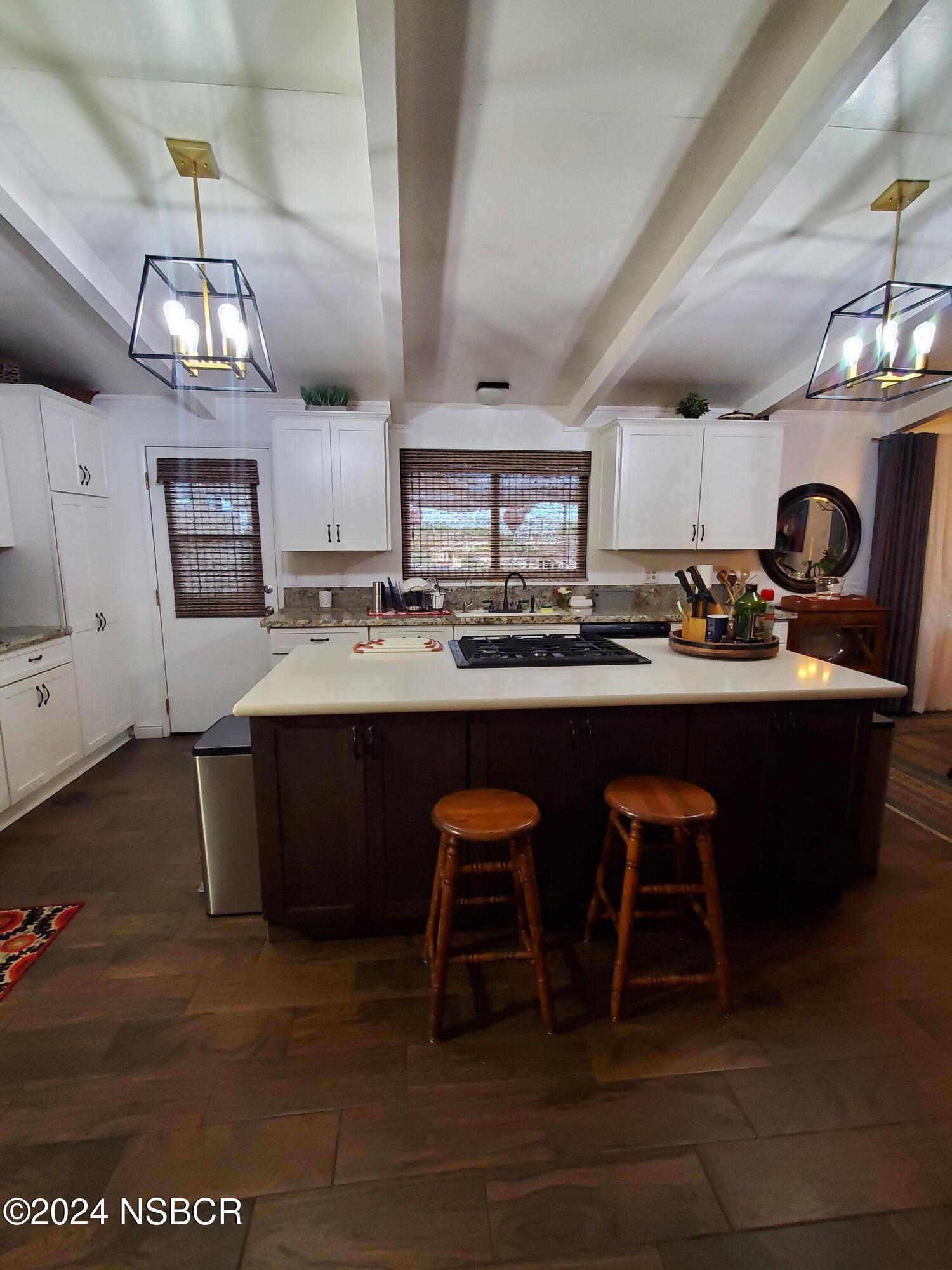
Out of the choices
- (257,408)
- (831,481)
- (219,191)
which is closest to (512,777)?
(219,191)

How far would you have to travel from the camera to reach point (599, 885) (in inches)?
73.0

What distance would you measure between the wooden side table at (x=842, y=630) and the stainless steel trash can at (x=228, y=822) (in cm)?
397

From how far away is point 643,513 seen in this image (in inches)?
156

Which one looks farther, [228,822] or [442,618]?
[442,618]

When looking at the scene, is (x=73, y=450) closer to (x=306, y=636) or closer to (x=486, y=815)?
(x=306, y=636)

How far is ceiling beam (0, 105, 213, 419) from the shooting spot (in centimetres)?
196

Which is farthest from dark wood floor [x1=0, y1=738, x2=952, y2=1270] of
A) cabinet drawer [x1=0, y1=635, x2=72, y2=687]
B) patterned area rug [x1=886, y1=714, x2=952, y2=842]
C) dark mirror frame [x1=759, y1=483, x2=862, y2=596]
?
dark mirror frame [x1=759, y1=483, x2=862, y2=596]

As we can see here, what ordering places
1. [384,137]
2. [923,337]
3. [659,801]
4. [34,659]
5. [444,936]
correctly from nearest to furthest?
[444,936] < [659,801] < [384,137] < [923,337] < [34,659]

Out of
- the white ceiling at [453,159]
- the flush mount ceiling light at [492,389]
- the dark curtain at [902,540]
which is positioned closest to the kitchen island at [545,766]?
the white ceiling at [453,159]

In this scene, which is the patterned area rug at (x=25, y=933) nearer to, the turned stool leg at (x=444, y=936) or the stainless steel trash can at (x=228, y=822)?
the stainless steel trash can at (x=228, y=822)

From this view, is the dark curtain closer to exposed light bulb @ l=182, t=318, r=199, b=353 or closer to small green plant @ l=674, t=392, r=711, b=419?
small green plant @ l=674, t=392, r=711, b=419

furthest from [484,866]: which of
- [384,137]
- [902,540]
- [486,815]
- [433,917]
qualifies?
[902,540]

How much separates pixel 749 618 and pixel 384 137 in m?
2.21

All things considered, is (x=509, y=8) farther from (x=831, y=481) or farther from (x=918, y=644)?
(x=918, y=644)
